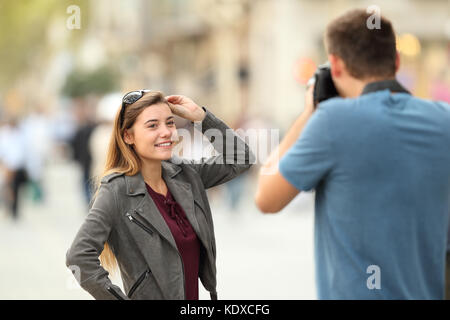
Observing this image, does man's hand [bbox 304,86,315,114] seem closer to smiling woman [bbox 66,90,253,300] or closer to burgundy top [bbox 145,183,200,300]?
smiling woman [bbox 66,90,253,300]

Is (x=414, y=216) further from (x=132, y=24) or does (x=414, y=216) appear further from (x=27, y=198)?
(x=132, y=24)

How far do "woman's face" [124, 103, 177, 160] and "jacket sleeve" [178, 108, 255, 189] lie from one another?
186 mm

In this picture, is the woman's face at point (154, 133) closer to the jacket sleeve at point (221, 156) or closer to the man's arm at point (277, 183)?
the jacket sleeve at point (221, 156)

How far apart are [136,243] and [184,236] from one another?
18 centimetres

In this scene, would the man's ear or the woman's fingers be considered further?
the woman's fingers

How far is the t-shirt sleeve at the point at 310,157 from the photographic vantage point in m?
2.57

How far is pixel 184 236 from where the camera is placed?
279 centimetres

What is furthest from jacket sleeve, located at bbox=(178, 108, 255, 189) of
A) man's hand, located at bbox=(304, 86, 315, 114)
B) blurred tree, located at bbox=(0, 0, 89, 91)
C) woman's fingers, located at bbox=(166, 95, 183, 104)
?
blurred tree, located at bbox=(0, 0, 89, 91)

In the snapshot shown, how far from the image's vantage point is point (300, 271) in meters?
9.29

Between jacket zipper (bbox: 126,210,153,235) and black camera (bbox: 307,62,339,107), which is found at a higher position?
black camera (bbox: 307,62,339,107)

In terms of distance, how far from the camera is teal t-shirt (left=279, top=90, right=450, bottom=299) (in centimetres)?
254

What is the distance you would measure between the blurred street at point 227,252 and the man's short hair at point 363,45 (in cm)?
93

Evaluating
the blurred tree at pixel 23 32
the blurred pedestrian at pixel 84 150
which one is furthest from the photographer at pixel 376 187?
the blurred tree at pixel 23 32

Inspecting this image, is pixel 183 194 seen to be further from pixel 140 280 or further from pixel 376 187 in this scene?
pixel 376 187
